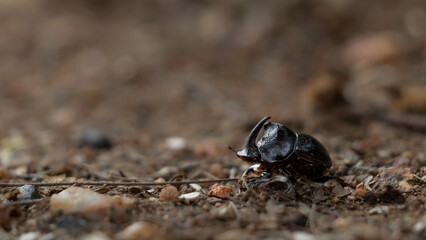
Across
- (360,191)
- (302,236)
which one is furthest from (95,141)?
(302,236)

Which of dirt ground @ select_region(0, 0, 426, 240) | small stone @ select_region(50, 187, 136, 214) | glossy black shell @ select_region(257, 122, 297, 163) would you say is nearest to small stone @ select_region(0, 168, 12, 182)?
dirt ground @ select_region(0, 0, 426, 240)

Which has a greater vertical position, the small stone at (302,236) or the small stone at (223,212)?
the small stone at (223,212)

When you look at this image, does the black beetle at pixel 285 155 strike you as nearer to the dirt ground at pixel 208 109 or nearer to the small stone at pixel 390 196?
the dirt ground at pixel 208 109

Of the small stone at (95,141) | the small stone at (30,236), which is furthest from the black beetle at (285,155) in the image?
the small stone at (95,141)

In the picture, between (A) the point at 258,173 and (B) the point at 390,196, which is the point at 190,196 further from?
(B) the point at 390,196

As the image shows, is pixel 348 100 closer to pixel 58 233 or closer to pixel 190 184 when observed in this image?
pixel 190 184

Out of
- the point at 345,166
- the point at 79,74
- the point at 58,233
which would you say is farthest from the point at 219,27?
the point at 58,233
